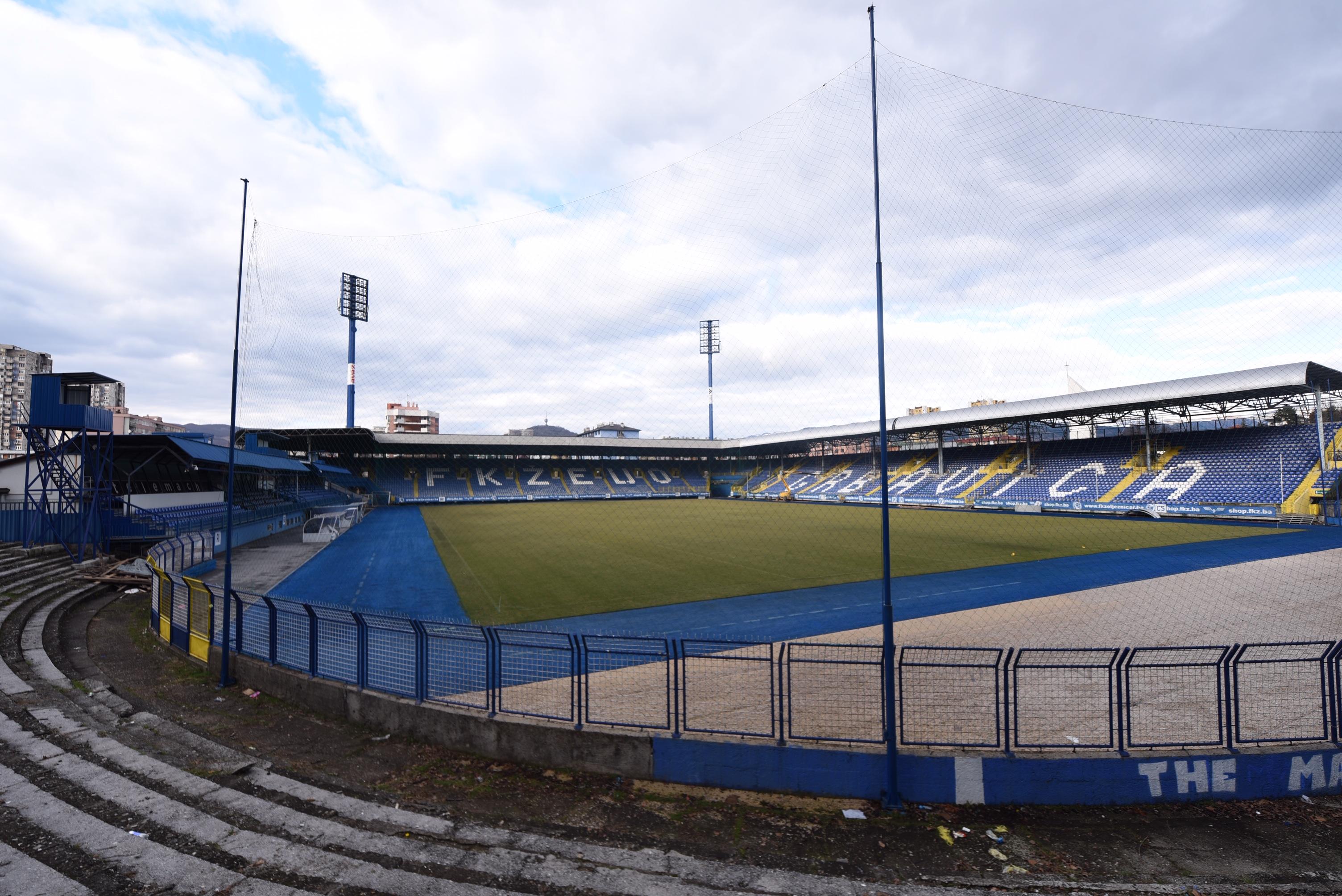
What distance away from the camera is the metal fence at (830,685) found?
6.41 meters

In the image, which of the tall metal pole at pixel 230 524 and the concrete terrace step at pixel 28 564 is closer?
the tall metal pole at pixel 230 524

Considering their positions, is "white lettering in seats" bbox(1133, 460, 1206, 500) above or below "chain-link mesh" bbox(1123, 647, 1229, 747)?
above

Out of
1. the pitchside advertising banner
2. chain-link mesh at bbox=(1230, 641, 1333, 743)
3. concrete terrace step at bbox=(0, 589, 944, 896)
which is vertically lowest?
concrete terrace step at bbox=(0, 589, 944, 896)

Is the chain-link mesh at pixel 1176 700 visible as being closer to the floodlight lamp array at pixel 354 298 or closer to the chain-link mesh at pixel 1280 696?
the chain-link mesh at pixel 1280 696

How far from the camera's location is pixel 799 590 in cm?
1767

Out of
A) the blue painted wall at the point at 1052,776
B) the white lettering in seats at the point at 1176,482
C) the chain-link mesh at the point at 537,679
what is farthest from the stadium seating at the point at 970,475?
the chain-link mesh at the point at 537,679

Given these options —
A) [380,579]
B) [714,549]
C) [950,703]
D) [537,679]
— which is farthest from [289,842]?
[714,549]

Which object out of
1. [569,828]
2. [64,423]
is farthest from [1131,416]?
[64,423]

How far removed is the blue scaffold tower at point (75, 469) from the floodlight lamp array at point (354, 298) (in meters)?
54.3

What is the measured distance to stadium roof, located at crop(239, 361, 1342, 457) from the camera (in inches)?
1324

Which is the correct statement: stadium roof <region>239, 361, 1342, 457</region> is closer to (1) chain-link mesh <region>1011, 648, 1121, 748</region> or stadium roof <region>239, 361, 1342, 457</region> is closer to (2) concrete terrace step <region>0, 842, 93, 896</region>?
(1) chain-link mesh <region>1011, 648, 1121, 748</region>

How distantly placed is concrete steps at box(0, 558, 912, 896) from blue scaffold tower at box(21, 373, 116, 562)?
1735 cm

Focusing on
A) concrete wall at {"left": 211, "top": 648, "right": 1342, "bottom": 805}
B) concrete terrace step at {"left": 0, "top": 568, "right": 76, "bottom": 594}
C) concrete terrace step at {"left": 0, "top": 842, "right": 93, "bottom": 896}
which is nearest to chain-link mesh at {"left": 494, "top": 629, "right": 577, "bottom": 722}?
concrete wall at {"left": 211, "top": 648, "right": 1342, "bottom": 805}

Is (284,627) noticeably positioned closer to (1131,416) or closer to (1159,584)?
(1159,584)
